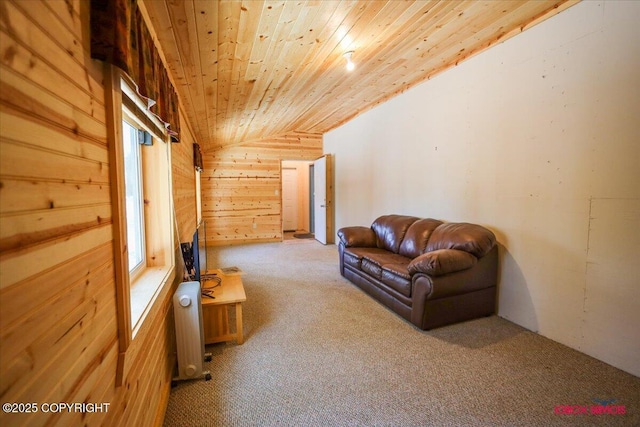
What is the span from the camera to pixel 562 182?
2244 mm

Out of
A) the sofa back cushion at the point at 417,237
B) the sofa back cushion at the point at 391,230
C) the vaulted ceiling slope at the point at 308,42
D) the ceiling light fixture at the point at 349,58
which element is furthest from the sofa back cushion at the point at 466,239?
the ceiling light fixture at the point at 349,58

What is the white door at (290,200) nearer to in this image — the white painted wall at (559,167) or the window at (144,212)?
the white painted wall at (559,167)

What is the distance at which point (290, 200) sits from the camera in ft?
27.8

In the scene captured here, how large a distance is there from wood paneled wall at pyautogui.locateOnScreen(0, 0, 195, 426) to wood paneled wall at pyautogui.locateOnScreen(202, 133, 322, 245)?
5.61 m

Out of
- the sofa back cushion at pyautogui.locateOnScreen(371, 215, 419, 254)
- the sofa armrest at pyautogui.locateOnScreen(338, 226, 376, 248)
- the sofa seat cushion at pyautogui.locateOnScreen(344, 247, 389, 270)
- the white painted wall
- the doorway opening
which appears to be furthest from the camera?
the doorway opening

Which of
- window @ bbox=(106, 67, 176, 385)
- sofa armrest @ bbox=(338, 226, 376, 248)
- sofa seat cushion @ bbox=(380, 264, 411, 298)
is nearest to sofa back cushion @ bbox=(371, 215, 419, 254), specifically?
sofa armrest @ bbox=(338, 226, 376, 248)

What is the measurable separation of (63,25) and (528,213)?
3079mm

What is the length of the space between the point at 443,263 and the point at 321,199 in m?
4.37

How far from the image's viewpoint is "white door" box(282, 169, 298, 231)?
845 cm

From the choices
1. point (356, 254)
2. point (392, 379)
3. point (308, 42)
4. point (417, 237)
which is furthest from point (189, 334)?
point (417, 237)

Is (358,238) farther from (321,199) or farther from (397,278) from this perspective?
(321,199)

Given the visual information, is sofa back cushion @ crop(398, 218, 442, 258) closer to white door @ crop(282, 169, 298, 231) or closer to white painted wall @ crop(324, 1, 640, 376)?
white painted wall @ crop(324, 1, 640, 376)

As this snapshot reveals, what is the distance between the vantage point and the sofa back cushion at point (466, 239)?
2564 millimetres

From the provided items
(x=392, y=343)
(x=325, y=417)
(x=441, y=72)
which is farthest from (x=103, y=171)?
(x=441, y=72)
